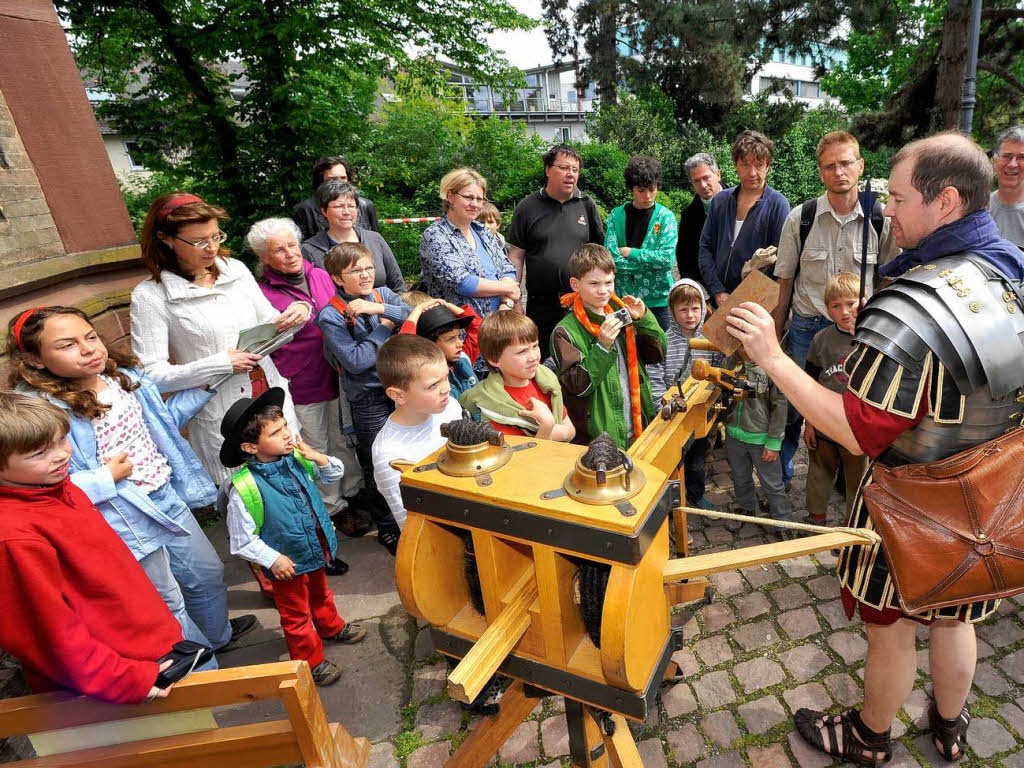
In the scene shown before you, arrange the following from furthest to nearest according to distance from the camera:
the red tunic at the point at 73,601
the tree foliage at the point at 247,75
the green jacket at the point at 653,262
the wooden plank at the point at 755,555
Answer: the tree foliage at the point at 247,75
the green jacket at the point at 653,262
the red tunic at the point at 73,601
the wooden plank at the point at 755,555

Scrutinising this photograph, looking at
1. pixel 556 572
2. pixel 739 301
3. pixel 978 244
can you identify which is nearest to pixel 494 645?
pixel 556 572

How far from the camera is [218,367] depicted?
2828mm

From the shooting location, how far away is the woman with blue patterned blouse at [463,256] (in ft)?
12.6

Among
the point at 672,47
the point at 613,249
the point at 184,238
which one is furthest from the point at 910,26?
the point at 184,238

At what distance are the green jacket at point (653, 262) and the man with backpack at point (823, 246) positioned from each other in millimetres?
823

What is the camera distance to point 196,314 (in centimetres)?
292

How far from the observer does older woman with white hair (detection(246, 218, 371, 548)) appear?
3.41m

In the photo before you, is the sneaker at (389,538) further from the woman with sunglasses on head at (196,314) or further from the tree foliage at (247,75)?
the tree foliage at (247,75)

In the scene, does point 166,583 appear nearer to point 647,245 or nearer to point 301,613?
point 301,613

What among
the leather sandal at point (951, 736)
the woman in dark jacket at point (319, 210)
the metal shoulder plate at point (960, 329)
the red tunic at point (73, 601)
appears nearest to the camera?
the metal shoulder plate at point (960, 329)

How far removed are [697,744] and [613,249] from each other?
11.4 ft

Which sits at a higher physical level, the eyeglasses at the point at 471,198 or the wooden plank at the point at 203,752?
the eyeglasses at the point at 471,198

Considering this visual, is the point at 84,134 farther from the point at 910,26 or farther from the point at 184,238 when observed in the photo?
the point at 910,26

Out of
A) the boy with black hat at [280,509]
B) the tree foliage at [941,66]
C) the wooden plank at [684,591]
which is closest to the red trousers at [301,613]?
the boy with black hat at [280,509]
